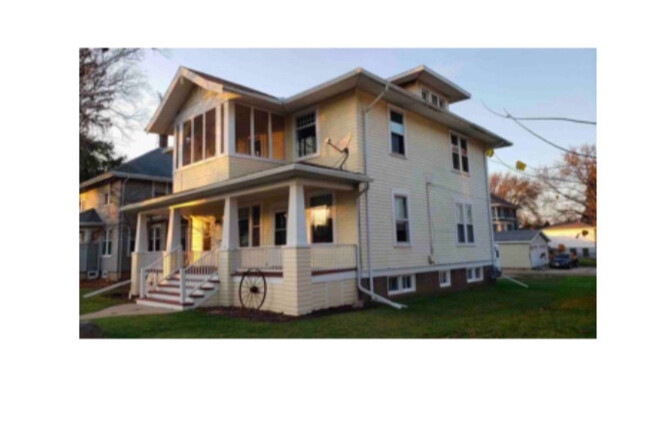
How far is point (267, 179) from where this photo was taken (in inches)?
368

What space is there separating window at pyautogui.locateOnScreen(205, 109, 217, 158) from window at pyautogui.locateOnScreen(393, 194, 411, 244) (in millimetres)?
5099

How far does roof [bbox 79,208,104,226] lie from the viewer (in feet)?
66.1

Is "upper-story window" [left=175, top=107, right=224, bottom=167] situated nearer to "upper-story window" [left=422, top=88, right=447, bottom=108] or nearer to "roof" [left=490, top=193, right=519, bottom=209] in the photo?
"upper-story window" [left=422, top=88, right=447, bottom=108]

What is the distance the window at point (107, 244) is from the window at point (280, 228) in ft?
38.0

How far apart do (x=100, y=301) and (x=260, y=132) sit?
663 cm

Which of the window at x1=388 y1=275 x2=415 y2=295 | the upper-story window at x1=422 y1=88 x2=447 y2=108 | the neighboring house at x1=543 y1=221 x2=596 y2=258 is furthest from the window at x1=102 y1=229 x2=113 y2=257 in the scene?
the neighboring house at x1=543 y1=221 x2=596 y2=258

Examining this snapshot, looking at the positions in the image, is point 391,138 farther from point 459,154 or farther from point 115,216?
point 115,216

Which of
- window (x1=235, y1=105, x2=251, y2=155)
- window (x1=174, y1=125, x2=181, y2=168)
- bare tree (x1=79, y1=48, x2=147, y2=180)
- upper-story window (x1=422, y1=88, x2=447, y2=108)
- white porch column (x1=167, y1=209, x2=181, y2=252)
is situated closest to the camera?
bare tree (x1=79, y1=48, x2=147, y2=180)

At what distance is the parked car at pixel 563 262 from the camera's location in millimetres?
29391

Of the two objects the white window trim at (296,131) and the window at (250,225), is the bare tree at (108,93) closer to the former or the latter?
the white window trim at (296,131)

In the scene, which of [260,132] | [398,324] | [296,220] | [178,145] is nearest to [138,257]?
[178,145]

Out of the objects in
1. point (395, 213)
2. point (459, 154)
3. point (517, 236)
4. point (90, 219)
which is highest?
point (459, 154)
